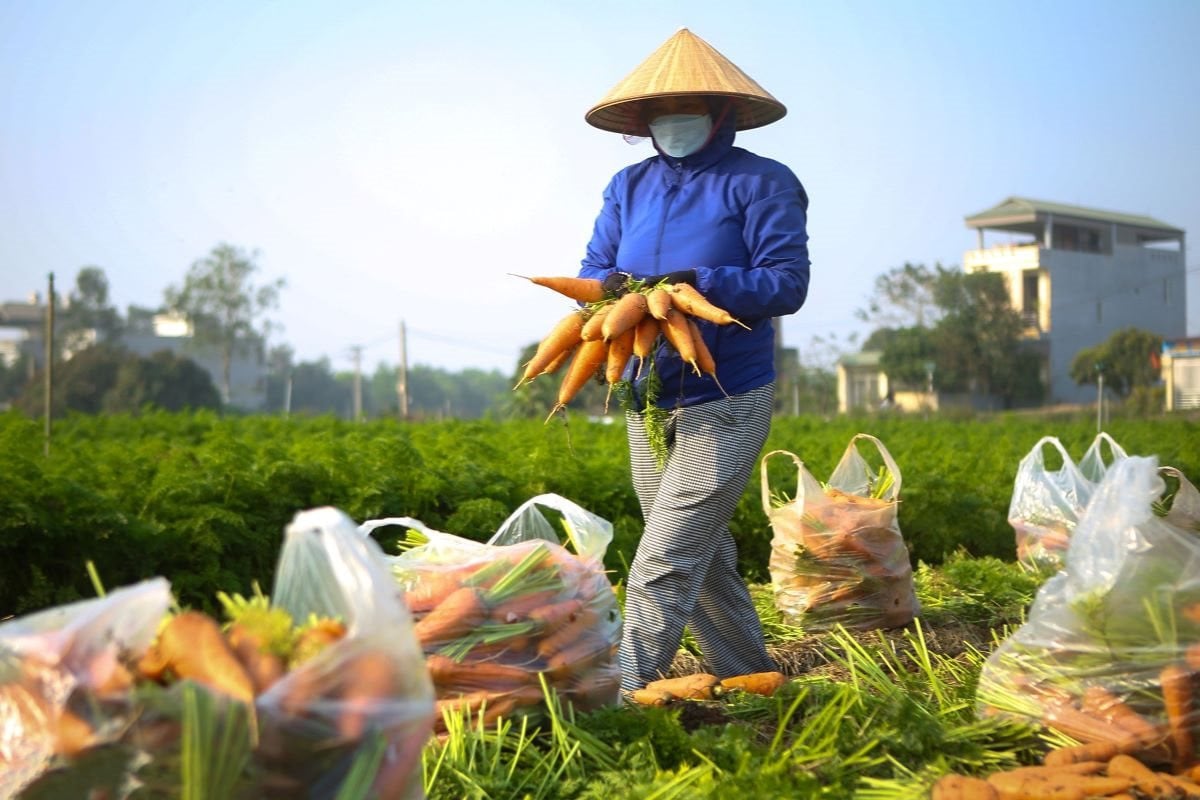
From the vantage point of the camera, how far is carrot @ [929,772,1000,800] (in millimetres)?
2752

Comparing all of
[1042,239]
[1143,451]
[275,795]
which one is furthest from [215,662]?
[1042,239]

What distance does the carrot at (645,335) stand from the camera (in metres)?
4.09

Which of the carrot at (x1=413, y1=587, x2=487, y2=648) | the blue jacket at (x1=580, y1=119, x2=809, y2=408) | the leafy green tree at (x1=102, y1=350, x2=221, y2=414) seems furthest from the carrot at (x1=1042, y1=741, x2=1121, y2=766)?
the leafy green tree at (x1=102, y1=350, x2=221, y2=414)

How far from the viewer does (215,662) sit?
7.50 feet

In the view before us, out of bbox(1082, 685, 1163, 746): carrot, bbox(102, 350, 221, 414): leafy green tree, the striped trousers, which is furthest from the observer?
bbox(102, 350, 221, 414): leafy green tree

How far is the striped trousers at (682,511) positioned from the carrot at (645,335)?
335mm

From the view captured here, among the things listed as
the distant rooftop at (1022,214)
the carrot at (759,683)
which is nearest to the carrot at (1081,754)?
the carrot at (759,683)

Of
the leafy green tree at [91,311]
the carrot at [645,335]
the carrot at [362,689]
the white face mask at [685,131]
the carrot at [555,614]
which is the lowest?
the carrot at [555,614]

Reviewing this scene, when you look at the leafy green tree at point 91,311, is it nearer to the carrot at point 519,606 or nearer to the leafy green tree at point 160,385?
the leafy green tree at point 160,385

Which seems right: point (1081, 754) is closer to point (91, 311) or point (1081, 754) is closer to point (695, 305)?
point (695, 305)

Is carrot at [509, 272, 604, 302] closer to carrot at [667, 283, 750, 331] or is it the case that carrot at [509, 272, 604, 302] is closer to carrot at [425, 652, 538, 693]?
carrot at [667, 283, 750, 331]

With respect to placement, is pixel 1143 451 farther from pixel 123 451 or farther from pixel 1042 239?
pixel 1042 239

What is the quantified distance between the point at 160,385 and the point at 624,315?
54012 millimetres

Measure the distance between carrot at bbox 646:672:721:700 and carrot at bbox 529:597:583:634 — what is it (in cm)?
52
